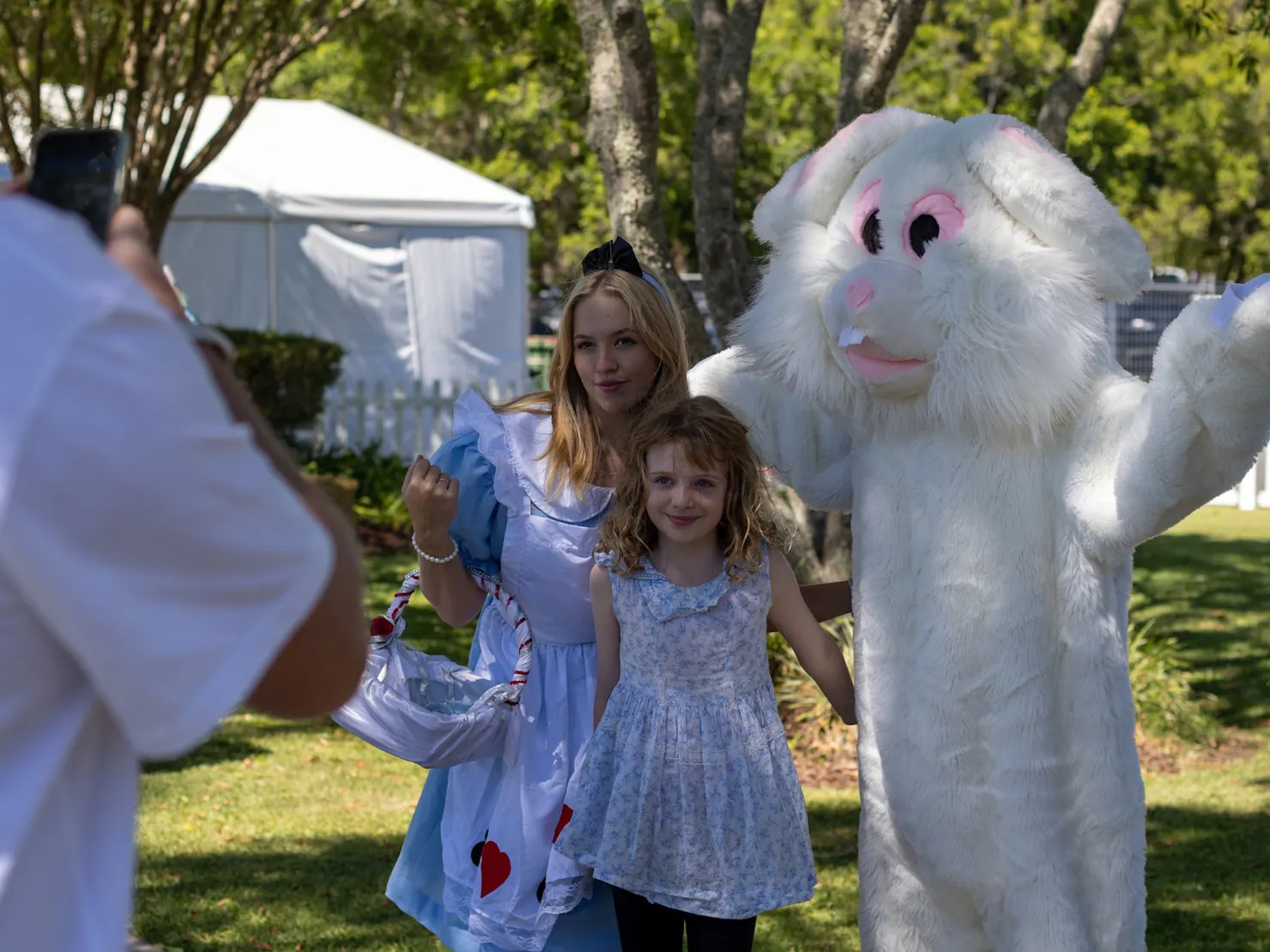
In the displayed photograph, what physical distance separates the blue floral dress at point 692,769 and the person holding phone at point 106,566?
1631mm

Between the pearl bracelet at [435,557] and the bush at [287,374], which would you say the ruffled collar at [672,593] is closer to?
the pearl bracelet at [435,557]

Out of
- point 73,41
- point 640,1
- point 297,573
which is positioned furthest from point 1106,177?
point 297,573

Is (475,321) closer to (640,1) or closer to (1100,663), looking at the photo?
(640,1)

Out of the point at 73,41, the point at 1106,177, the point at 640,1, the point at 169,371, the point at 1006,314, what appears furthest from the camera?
the point at 1106,177

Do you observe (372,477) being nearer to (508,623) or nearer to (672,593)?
(508,623)

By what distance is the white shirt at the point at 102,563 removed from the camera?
96 centimetres

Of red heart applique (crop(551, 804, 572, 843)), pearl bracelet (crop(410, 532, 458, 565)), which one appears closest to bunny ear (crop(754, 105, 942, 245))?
pearl bracelet (crop(410, 532, 458, 565))

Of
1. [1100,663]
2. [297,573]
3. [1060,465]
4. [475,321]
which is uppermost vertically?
[297,573]

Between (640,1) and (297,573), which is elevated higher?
(640,1)

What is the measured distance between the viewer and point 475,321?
51.6 feet

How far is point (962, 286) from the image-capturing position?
263 centimetres

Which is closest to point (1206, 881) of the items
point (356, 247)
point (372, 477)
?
point (372, 477)

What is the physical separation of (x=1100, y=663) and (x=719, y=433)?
798 millimetres

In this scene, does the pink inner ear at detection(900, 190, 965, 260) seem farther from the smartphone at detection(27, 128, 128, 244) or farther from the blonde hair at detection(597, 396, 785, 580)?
the smartphone at detection(27, 128, 128, 244)
